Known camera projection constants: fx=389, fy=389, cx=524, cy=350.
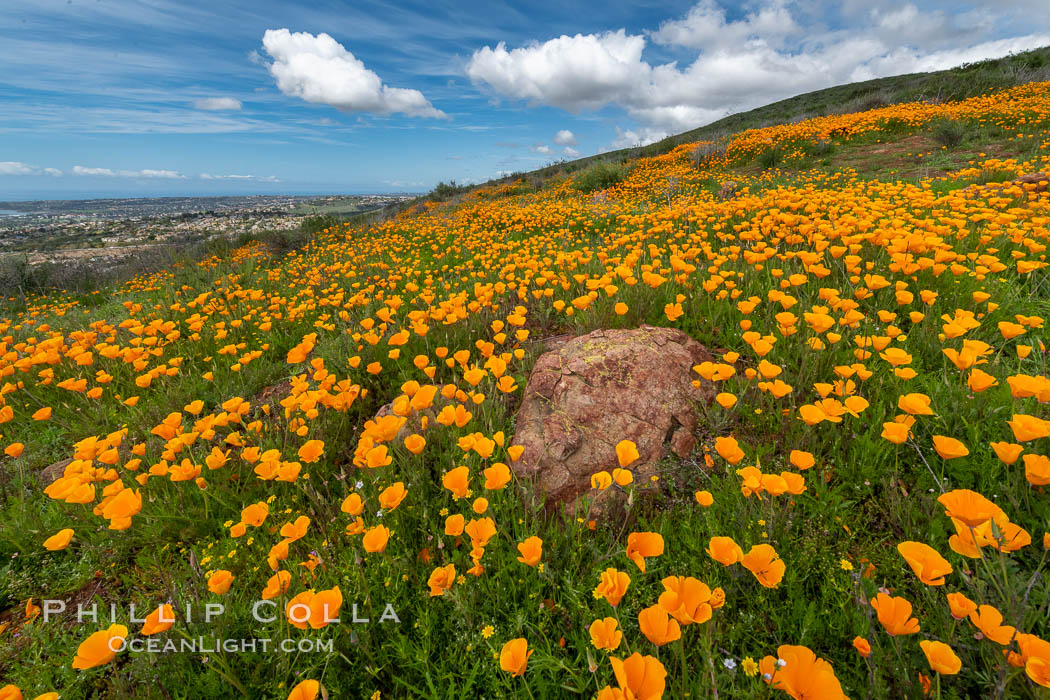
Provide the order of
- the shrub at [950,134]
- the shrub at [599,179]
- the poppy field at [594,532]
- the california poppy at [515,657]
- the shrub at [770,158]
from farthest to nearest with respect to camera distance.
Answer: the shrub at [599,179] < the shrub at [770,158] < the shrub at [950,134] < the poppy field at [594,532] < the california poppy at [515,657]

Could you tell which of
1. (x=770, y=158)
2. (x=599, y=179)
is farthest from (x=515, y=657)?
(x=599, y=179)

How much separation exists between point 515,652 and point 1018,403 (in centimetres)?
321

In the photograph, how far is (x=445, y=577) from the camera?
5.28ft

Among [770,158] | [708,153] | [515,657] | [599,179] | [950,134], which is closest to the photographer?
[515,657]

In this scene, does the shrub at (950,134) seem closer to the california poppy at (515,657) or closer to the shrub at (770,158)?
the shrub at (770,158)

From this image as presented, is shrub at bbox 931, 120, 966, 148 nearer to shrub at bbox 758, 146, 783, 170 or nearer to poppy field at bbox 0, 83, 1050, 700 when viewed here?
shrub at bbox 758, 146, 783, 170

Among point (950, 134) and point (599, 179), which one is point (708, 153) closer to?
point (599, 179)

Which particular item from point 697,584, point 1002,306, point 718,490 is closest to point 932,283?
point 1002,306

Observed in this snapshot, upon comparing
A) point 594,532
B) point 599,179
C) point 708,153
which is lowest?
point 594,532

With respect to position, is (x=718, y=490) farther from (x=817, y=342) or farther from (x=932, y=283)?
(x=932, y=283)

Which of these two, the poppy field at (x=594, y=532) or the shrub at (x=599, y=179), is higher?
the shrub at (x=599, y=179)

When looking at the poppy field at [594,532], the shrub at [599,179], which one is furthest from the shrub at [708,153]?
the poppy field at [594,532]

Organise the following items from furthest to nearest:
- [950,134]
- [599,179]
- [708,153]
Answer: [708,153], [599,179], [950,134]

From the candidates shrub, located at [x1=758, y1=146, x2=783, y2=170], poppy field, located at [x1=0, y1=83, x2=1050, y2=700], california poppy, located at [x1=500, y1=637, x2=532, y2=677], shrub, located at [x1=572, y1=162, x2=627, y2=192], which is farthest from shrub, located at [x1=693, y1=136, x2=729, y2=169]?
california poppy, located at [x1=500, y1=637, x2=532, y2=677]
